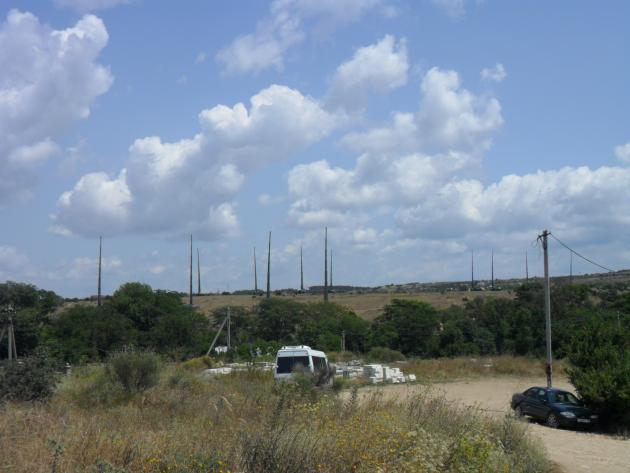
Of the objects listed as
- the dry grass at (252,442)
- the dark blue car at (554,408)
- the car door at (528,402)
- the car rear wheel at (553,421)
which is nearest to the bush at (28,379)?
the dry grass at (252,442)

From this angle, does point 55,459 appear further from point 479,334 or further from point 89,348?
point 479,334

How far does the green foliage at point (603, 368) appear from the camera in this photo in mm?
25672

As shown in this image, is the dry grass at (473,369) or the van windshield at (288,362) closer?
the van windshield at (288,362)

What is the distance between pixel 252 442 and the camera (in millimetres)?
7773

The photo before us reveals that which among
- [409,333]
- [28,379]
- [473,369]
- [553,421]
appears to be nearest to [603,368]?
[553,421]

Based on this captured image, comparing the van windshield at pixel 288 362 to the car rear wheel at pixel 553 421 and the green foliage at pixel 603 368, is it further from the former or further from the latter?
the green foliage at pixel 603 368

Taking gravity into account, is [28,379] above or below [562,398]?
above

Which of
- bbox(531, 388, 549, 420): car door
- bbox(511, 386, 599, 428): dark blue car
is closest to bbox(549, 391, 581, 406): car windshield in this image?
bbox(511, 386, 599, 428): dark blue car

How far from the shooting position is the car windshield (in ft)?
85.7

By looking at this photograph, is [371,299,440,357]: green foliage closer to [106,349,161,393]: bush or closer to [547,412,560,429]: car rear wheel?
[547,412,560,429]: car rear wheel

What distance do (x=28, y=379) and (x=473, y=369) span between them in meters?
37.5

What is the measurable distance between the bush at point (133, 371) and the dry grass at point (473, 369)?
95.5 ft

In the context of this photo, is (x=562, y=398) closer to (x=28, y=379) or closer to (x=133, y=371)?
(x=133, y=371)

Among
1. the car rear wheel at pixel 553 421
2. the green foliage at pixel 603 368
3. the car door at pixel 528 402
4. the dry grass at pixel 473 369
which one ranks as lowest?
the dry grass at pixel 473 369
